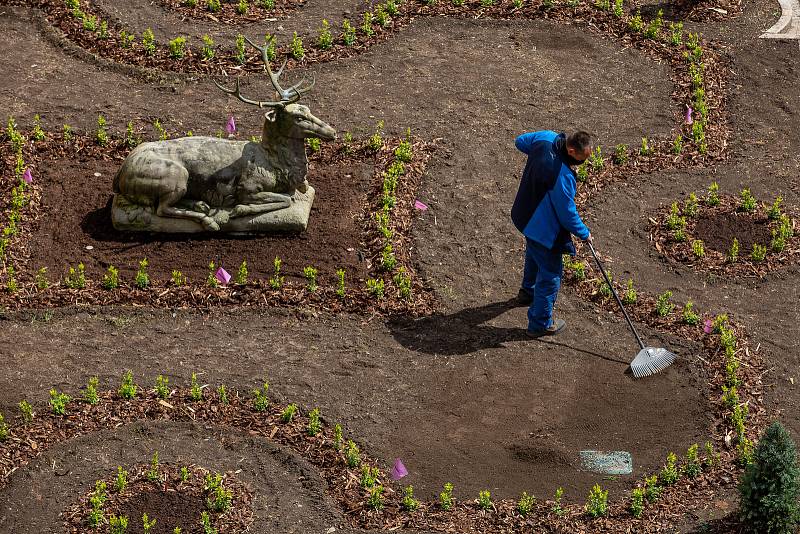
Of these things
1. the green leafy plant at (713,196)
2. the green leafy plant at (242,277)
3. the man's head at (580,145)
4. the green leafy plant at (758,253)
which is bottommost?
the green leafy plant at (242,277)

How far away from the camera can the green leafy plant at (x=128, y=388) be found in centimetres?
1044

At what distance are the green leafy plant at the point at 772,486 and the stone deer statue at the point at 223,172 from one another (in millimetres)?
5100

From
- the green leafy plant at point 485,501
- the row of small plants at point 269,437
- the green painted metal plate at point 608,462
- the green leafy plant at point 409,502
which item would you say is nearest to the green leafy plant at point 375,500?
the row of small plants at point 269,437

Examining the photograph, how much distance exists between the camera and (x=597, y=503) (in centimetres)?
967

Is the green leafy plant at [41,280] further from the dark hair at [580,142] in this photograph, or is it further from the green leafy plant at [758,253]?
the green leafy plant at [758,253]

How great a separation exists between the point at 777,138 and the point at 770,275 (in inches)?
108

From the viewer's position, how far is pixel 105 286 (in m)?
11.6

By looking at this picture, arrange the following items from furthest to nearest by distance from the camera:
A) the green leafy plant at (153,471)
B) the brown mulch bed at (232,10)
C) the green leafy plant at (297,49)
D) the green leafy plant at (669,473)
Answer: the brown mulch bed at (232,10) → the green leafy plant at (297,49) → the green leafy plant at (669,473) → the green leafy plant at (153,471)

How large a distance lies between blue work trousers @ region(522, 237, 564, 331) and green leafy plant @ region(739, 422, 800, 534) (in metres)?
2.57

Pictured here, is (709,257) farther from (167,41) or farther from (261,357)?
(167,41)

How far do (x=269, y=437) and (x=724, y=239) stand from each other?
5156 mm

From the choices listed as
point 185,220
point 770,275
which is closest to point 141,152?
point 185,220

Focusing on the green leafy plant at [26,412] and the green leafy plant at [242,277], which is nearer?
the green leafy plant at [26,412]

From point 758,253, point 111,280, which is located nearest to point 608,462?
point 758,253
